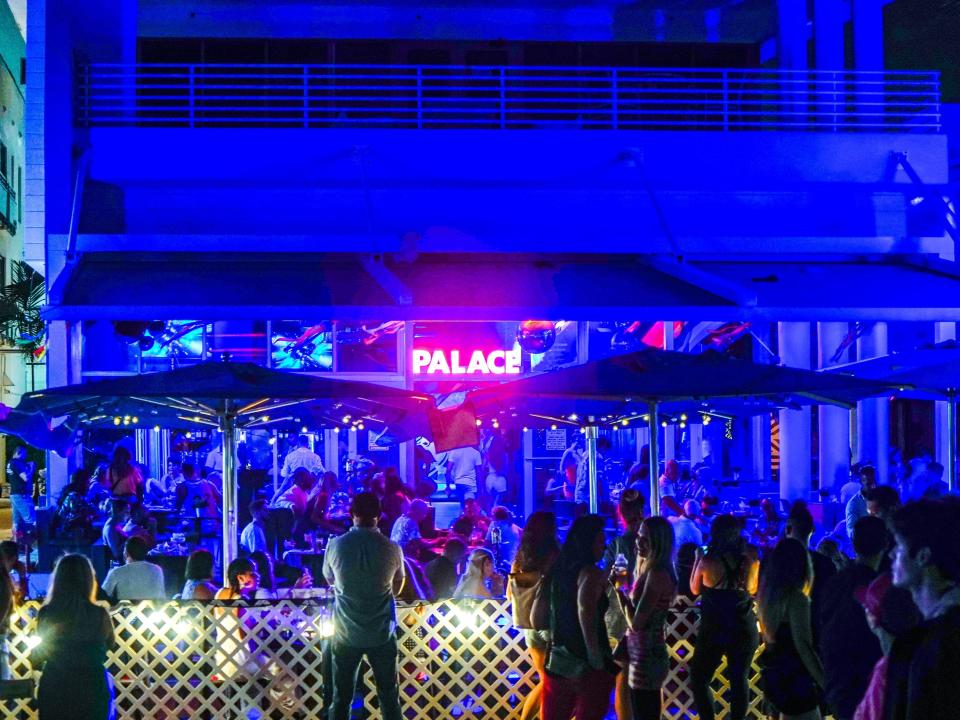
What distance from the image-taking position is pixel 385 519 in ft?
46.8

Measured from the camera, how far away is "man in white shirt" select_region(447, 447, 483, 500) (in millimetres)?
22312

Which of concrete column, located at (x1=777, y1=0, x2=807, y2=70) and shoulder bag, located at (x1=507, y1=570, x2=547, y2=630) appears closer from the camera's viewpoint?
shoulder bag, located at (x1=507, y1=570, x2=547, y2=630)

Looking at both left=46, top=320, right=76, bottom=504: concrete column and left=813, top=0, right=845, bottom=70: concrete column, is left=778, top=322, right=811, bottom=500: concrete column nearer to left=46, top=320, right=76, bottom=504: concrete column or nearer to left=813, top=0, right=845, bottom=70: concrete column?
left=813, top=0, right=845, bottom=70: concrete column

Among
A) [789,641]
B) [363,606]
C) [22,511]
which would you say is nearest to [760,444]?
[22,511]

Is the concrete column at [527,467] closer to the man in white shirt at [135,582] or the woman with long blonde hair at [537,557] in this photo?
the man in white shirt at [135,582]

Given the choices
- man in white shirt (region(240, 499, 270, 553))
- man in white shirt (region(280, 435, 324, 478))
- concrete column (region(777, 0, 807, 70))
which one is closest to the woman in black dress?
man in white shirt (region(240, 499, 270, 553))

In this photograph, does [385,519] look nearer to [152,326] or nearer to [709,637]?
[709,637]

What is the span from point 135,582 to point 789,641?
5028mm

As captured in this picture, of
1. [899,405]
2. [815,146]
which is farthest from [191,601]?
[899,405]

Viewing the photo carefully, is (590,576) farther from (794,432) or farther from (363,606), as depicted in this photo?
(794,432)

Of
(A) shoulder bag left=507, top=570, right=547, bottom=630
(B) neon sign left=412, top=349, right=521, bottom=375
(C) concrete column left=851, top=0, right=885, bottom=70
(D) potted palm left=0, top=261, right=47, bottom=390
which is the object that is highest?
(C) concrete column left=851, top=0, right=885, bottom=70

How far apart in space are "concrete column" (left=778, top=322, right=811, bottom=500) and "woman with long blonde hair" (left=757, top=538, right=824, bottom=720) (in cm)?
1386

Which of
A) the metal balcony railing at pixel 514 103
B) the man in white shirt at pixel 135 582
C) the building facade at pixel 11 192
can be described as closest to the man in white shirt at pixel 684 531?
the man in white shirt at pixel 135 582

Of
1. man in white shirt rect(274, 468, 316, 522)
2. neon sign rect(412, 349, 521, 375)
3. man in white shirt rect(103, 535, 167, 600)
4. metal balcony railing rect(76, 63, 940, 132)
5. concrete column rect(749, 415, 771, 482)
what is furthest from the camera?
concrete column rect(749, 415, 771, 482)
